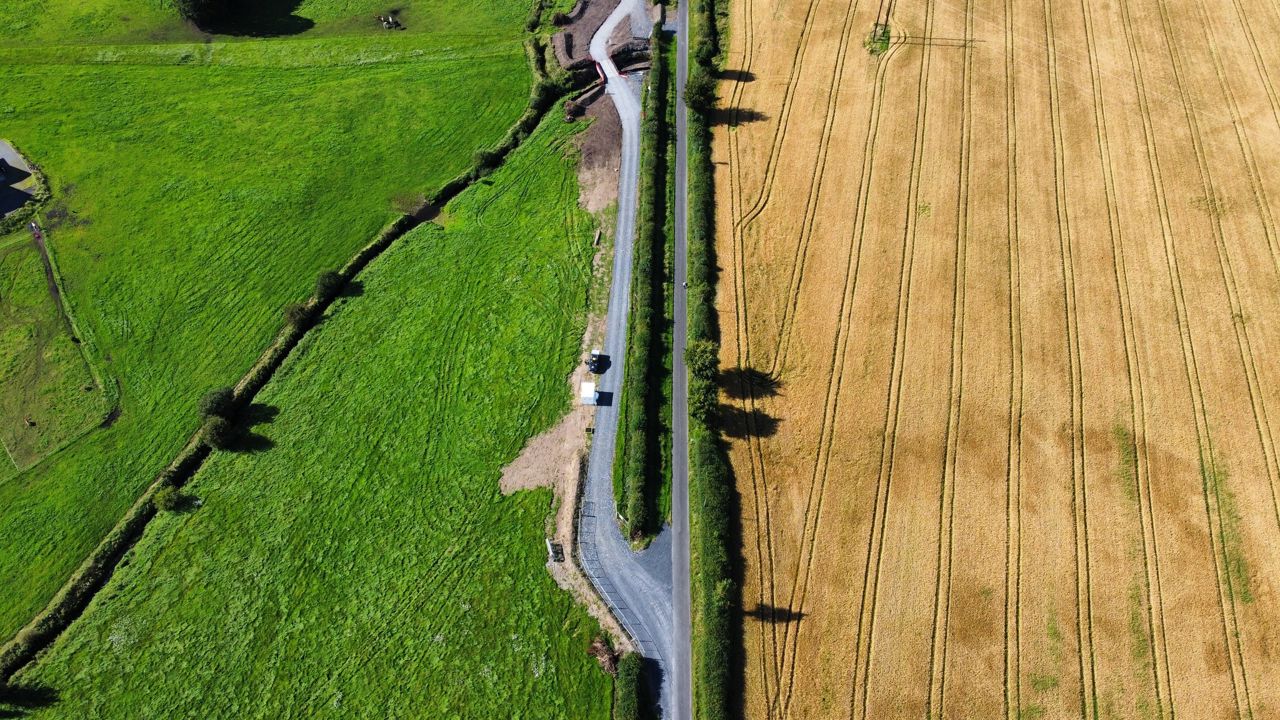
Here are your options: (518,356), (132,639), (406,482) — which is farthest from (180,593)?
(518,356)

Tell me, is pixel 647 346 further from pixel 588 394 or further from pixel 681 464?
pixel 681 464

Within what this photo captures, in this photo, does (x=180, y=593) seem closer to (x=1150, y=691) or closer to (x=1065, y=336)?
(x=1150, y=691)

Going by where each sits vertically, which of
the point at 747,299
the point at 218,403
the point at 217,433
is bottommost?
the point at 217,433

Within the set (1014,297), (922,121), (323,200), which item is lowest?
(1014,297)

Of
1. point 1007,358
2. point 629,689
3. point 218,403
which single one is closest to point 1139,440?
point 1007,358

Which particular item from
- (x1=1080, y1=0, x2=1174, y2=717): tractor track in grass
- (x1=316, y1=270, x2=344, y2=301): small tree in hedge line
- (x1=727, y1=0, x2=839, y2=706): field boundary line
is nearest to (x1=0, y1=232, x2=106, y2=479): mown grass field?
(x1=316, y1=270, x2=344, y2=301): small tree in hedge line

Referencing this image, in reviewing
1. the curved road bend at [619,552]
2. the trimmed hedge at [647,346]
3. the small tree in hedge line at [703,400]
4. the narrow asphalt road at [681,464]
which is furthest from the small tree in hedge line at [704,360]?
the curved road bend at [619,552]
